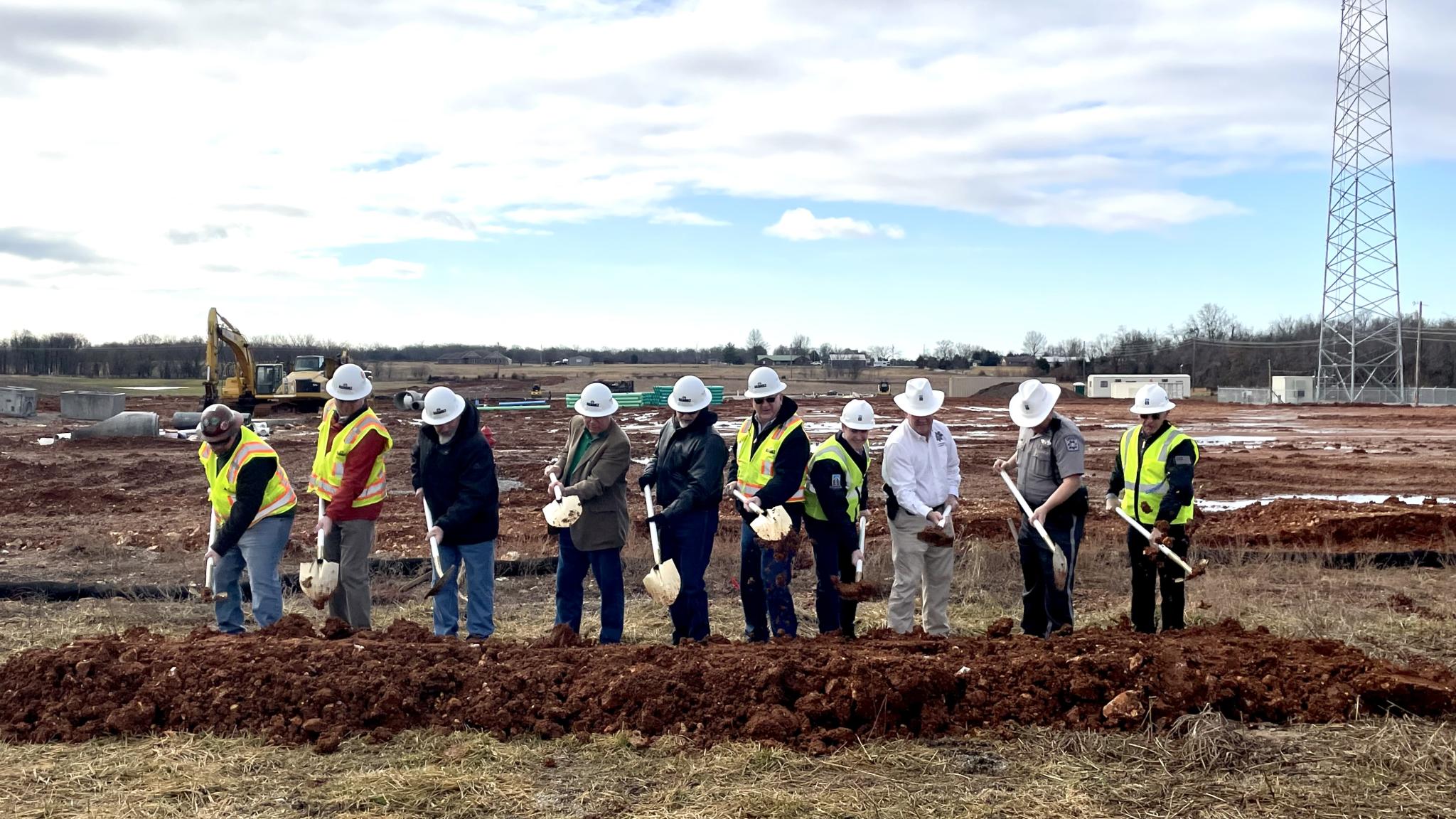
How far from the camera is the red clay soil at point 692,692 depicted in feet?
17.5

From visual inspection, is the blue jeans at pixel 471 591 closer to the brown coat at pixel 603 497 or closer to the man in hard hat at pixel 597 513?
the man in hard hat at pixel 597 513

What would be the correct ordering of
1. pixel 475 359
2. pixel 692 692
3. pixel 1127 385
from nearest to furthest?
1. pixel 692 692
2. pixel 1127 385
3. pixel 475 359

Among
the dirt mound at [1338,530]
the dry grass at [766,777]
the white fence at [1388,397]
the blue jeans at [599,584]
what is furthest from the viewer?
the white fence at [1388,397]

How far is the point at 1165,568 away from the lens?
7.20 meters

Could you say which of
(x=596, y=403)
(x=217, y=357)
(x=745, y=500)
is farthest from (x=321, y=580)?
(x=217, y=357)

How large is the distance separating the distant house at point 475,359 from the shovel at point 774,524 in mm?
100101

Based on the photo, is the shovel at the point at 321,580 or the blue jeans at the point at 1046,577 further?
the blue jeans at the point at 1046,577

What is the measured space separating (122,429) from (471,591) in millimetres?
25775

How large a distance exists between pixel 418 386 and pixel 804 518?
55666 millimetres

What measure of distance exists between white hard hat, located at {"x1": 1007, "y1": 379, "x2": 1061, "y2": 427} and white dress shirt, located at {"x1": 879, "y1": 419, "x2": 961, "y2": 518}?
1.58 feet

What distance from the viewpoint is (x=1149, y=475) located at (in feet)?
24.1

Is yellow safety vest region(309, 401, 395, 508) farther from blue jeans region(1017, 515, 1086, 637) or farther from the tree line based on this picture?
the tree line

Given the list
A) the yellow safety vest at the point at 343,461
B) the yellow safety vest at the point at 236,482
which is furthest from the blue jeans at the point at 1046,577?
the yellow safety vest at the point at 236,482

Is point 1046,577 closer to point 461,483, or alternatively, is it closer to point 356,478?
point 461,483
